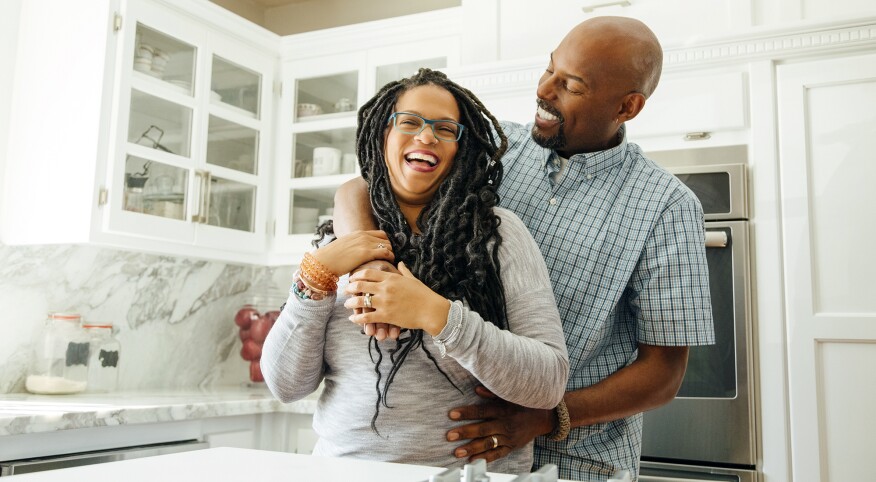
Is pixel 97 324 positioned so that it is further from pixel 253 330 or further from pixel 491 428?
pixel 491 428

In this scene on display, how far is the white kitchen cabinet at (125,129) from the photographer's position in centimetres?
233

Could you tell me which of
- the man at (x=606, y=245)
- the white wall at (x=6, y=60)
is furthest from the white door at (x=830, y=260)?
the white wall at (x=6, y=60)

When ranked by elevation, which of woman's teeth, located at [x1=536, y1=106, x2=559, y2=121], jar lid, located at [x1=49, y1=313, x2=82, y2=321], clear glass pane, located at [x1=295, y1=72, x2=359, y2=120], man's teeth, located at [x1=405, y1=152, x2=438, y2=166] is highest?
clear glass pane, located at [x1=295, y1=72, x2=359, y2=120]

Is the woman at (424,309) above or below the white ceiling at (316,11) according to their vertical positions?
below

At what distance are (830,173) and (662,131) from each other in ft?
1.45

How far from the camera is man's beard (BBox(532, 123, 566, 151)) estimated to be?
55.2 inches

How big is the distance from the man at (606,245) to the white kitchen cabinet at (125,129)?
138 centimetres

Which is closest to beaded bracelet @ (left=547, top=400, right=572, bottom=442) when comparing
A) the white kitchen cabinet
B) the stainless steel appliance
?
the stainless steel appliance

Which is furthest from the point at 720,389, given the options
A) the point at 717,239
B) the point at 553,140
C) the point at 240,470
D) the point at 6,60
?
the point at 6,60

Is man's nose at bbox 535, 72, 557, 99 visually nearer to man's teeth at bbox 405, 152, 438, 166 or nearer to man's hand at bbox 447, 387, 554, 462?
man's teeth at bbox 405, 152, 438, 166

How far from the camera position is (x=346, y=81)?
2.99 meters

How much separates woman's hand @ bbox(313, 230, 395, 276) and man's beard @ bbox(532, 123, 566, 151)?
47 centimetres

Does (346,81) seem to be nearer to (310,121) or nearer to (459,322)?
(310,121)

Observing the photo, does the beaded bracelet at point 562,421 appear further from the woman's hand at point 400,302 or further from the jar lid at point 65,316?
the jar lid at point 65,316
